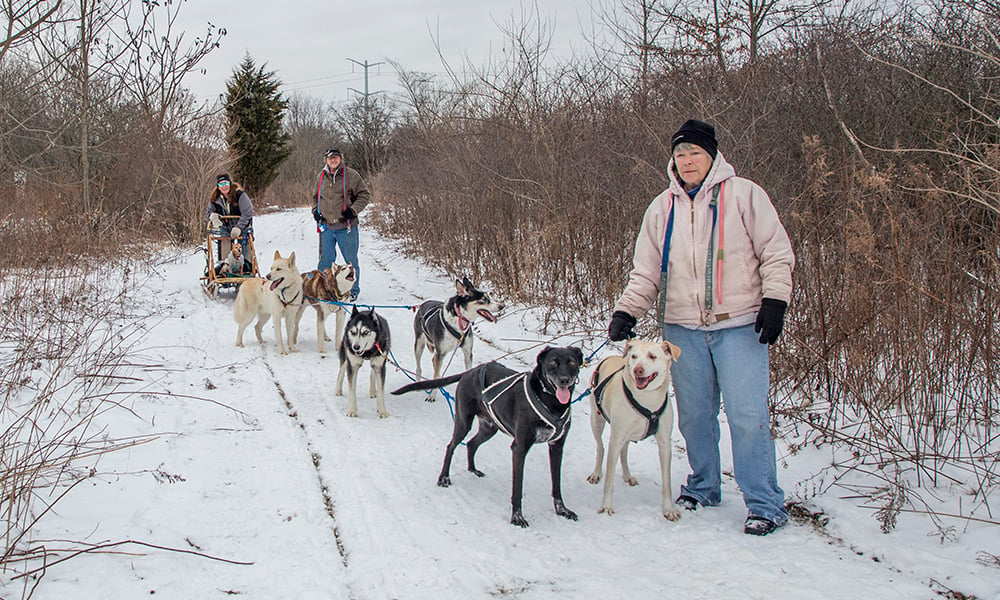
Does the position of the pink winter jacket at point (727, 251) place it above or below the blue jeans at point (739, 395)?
above

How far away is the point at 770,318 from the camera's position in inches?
134

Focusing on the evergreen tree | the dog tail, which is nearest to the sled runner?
the dog tail

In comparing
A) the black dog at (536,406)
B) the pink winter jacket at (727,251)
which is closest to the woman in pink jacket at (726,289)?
the pink winter jacket at (727,251)

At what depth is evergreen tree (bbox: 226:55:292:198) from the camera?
33.0m

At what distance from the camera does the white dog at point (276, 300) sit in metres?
7.80

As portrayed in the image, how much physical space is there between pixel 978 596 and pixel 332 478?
3.51 meters

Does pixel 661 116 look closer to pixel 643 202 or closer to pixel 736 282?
pixel 643 202

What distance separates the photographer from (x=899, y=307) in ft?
14.0

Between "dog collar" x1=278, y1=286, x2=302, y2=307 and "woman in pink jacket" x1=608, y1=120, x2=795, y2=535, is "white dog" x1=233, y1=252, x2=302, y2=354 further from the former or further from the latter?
"woman in pink jacket" x1=608, y1=120, x2=795, y2=535

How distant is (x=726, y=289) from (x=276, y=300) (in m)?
5.65

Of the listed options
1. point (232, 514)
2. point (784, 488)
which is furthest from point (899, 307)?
Result: point (232, 514)

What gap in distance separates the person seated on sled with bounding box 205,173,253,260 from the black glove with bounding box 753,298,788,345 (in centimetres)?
927

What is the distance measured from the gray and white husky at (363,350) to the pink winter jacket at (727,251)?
2826mm

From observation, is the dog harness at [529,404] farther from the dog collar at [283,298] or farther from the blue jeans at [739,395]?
the dog collar at [283,298]
